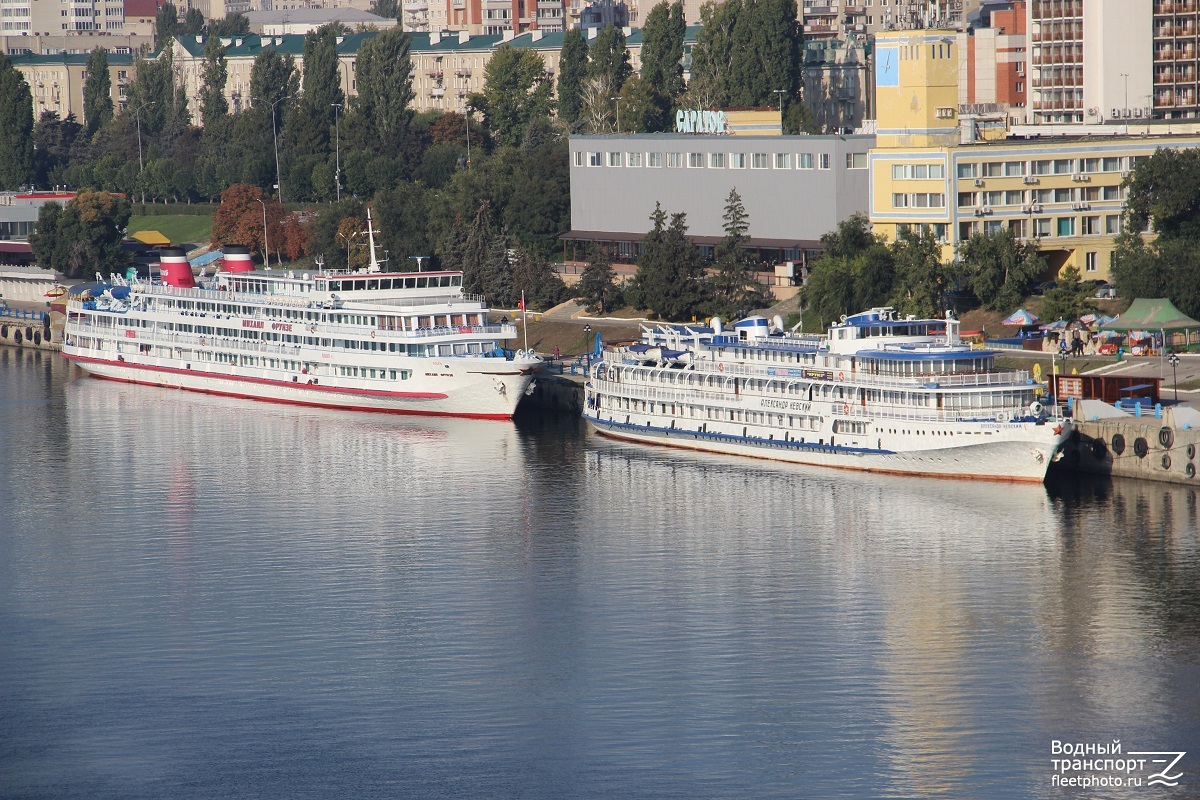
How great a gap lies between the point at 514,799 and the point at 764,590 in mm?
16023

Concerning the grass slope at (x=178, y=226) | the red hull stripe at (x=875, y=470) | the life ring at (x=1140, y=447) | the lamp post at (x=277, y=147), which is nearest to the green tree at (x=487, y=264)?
the red hull stripe at (x=875, y=470)

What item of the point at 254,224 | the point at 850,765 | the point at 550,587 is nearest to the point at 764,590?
Result: the point at 550,587

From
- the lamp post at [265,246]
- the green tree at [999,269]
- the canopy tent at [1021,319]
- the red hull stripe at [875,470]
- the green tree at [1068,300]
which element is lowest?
the red hull stripe at [875,470]

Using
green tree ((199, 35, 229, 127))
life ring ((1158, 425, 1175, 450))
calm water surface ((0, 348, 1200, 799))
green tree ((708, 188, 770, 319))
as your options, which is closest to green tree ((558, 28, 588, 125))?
green tree ((199, 35, 229, 127))

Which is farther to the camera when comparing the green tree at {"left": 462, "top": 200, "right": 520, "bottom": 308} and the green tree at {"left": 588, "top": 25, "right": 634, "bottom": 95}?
the green tree at {"left": 588, "top": 25, "right": 634, "bottom": 95}

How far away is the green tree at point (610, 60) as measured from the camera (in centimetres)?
15262

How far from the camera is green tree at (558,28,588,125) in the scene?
158 m

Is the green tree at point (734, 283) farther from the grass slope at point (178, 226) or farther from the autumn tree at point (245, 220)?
the grass slope at point (178, 226)

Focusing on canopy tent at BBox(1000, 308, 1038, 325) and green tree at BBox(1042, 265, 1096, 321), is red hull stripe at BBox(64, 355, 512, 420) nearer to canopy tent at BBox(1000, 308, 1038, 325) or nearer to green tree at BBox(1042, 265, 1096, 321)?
canopy tent at BBox(1000, 308, 1038, 325)

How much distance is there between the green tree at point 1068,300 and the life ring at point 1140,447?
19.1 m

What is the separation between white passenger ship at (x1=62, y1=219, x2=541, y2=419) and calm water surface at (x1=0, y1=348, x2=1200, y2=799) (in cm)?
1272

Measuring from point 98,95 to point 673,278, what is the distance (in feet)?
390

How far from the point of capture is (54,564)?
2263 inches

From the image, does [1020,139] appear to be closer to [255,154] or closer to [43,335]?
[43,335]
